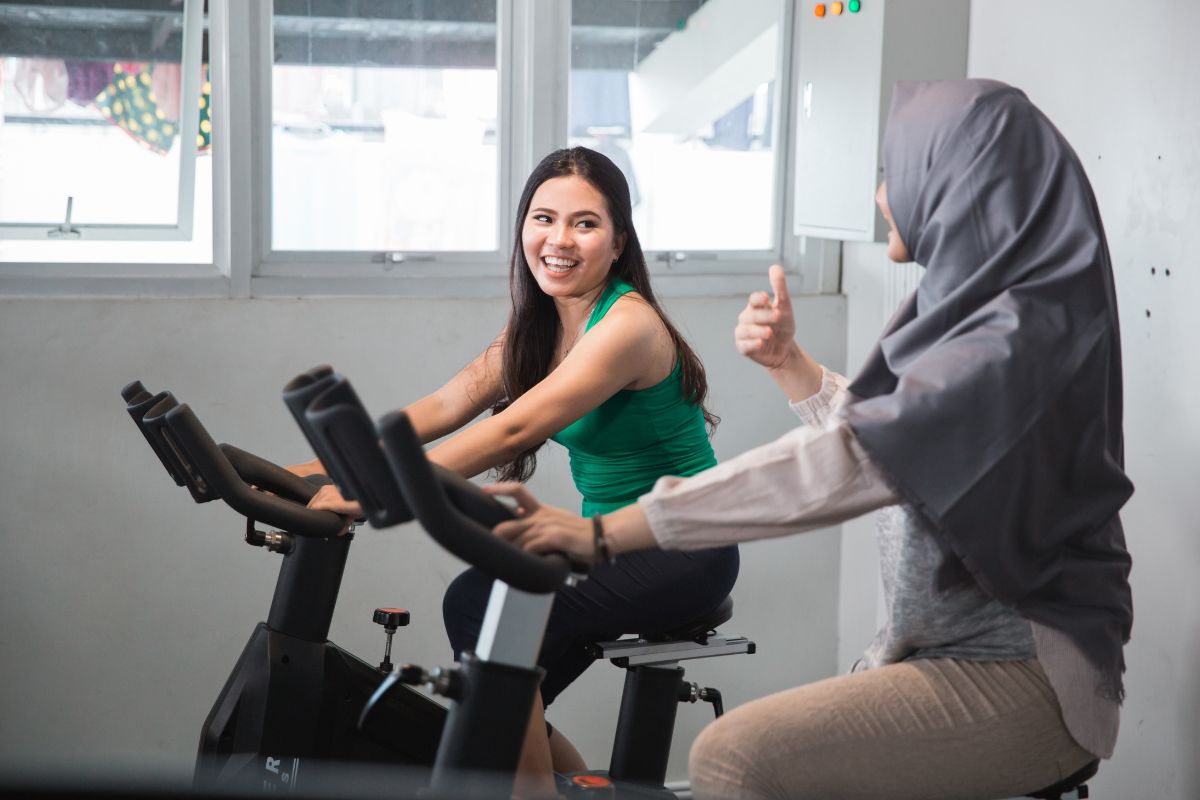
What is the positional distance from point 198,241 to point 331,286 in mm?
346

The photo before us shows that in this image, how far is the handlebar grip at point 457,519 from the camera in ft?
3.98

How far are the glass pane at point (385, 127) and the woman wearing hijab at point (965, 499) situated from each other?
1.85 m

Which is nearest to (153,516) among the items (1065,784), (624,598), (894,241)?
(624,598)

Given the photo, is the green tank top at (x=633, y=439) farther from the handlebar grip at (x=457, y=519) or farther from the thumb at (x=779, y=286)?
the handlebar grip at (x=457, y=519)

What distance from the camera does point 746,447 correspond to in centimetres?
332

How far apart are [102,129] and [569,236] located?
1408mm

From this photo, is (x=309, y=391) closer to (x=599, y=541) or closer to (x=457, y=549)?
(x=457, y=549)

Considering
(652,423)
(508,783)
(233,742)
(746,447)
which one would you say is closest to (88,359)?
(233,742)

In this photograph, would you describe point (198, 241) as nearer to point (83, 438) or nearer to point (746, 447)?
point (83, 438)

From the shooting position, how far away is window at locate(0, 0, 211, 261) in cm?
288

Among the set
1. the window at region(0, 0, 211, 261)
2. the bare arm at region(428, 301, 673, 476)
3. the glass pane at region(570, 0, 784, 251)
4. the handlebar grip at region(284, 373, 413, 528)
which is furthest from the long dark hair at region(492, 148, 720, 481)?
the window at region(0, 0, 211, 261)

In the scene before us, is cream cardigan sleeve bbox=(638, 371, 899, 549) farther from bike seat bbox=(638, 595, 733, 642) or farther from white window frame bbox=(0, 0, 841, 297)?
white window frame bbox=(0, 0, 841, 297)

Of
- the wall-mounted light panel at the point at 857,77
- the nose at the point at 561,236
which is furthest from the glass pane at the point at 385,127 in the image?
the nose at the point at 561,236

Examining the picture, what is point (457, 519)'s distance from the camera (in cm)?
125
